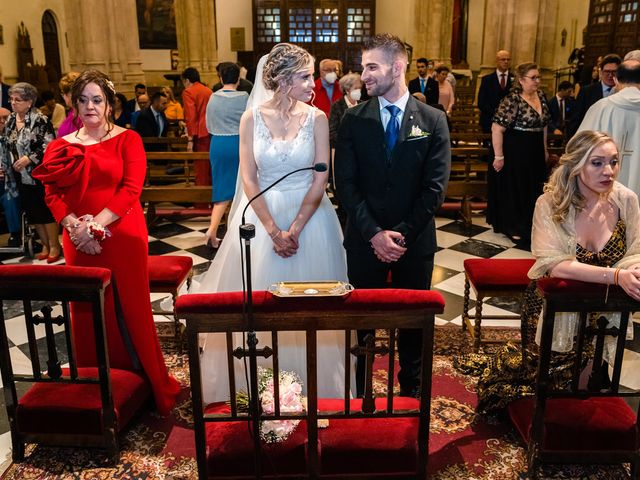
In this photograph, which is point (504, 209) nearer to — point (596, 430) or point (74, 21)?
point (596, 430)

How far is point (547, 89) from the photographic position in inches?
556

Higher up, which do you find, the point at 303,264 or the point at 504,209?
the point at 303,264

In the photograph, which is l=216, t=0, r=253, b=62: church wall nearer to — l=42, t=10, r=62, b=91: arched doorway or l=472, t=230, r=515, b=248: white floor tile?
l=42, t=10, r=62, b=91: arched doorway

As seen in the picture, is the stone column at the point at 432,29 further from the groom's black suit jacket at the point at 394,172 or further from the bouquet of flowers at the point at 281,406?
the bouquet of flowers at the point at 281,406

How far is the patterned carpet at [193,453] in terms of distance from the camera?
2.79 meters

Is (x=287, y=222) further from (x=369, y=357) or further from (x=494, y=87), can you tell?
(x=494, y=87)

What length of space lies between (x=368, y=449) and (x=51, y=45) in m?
16.4

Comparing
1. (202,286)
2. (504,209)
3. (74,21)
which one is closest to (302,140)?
(202,286)

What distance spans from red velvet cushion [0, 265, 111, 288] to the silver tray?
813 mm

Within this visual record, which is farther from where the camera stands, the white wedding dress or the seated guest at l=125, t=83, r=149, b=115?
the seated guest at l=125, t=83, r=149, b=115

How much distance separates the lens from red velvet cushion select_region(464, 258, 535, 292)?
374cm

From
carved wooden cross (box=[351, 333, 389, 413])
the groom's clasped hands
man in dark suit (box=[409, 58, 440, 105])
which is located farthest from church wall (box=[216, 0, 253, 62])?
carved wooden cross (box=[351, 333, 389, 413])

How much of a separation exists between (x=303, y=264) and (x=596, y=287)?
1.45 metres

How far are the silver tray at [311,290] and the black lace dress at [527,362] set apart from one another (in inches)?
48.1
